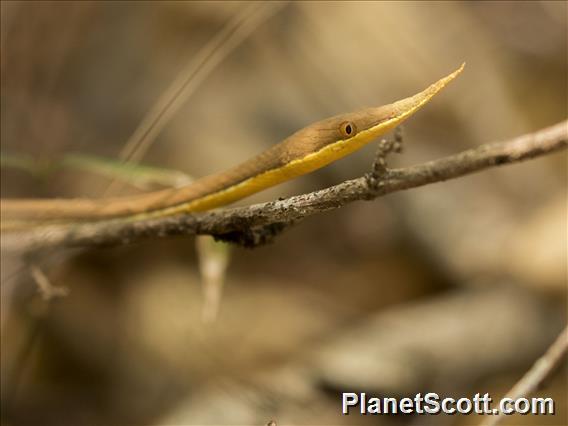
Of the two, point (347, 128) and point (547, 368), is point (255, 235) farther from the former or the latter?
point (547, 368)

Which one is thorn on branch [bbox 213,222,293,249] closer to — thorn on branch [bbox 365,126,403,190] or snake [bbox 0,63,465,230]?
snake [bbox 0,63,465,230]

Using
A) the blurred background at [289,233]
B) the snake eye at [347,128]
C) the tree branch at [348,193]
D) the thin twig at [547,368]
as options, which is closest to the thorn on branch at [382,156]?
the tree branch at [348,193]

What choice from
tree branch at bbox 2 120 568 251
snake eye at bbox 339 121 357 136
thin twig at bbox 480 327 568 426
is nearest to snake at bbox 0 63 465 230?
snake eye at bbox 339 121 357 136

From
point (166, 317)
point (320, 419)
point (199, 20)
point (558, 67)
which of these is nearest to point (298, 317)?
point (166, 317)

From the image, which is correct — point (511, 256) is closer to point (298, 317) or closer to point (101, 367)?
point (298, 317)

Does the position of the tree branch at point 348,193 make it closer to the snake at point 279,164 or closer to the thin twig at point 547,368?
the snake at point 279,164

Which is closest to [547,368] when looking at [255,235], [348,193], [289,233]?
[348,193]
